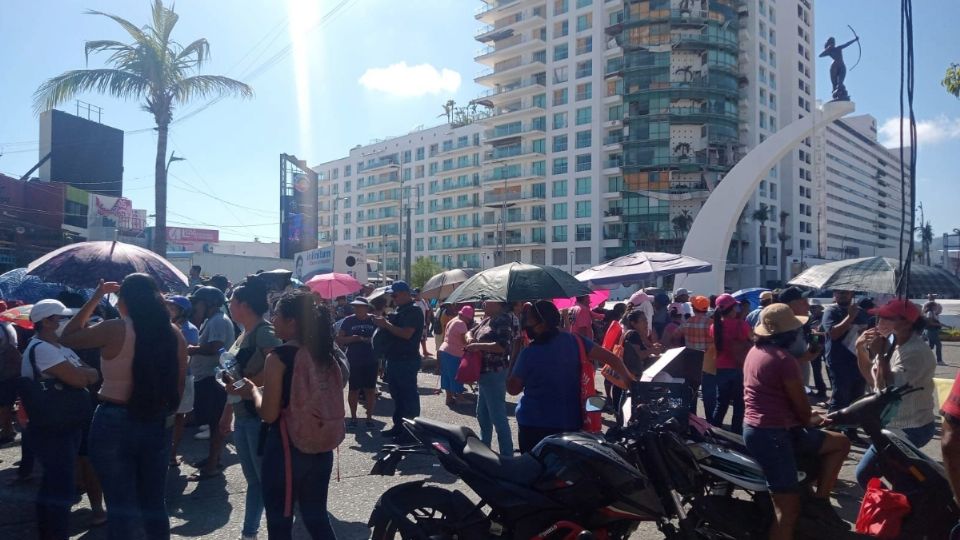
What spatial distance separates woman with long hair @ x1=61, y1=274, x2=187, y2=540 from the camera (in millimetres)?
3588

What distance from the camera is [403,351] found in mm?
7277

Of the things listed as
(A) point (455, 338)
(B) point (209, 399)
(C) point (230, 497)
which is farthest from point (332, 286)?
(C) point (230, 497)

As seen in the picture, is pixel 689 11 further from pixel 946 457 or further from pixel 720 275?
pixel 946 457

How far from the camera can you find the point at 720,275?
26781mm

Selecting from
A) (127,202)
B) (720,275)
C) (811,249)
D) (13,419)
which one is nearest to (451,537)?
(13,419)

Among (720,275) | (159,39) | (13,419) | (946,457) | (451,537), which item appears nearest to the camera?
(946,457)

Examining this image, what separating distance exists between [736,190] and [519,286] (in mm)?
25960

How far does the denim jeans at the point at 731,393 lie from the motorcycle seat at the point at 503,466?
4138mm

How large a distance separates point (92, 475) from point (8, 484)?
1471 mm

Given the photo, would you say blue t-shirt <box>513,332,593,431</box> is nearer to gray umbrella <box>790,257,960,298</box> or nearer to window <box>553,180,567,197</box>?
gray umbrella <box>790,257,960,298</box>

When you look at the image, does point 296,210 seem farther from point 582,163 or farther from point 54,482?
point 54,482

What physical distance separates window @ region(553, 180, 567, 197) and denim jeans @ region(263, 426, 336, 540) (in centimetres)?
6543

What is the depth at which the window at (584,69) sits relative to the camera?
64438 millimetres

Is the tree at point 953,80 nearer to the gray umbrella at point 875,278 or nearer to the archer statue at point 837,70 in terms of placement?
the gray umbrella at point 875,278
